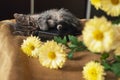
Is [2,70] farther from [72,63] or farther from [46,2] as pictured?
[46,2]

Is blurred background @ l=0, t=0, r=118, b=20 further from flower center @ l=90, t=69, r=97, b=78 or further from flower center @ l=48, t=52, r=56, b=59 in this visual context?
flower center @ l=90, t=69, r=97, b=78

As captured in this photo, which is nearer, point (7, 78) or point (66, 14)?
→ point (7, 78)

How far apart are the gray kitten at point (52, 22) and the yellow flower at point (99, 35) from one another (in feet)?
2.18

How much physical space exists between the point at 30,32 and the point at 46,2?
1.62 meters

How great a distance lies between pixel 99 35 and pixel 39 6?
236cm

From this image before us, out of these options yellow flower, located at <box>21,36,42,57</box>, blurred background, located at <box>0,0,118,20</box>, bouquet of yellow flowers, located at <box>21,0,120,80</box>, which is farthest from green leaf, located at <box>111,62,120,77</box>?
blurred background, located at <box>0,0,118,20</box>

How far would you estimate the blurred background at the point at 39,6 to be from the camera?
276 centimetres

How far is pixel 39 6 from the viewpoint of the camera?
2.82 meters

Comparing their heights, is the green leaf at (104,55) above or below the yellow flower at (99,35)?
below

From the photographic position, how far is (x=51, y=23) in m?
1.20

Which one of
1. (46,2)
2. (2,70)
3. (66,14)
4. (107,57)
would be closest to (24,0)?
(46,2)

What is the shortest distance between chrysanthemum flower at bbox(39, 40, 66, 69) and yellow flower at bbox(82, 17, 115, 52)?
0.23 metres

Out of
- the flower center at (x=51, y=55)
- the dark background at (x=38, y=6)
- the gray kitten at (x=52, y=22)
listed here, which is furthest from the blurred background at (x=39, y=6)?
the flower center at (x=51, y=55)

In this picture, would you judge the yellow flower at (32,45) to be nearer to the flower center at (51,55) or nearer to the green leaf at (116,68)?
the flower center at (51,55)
